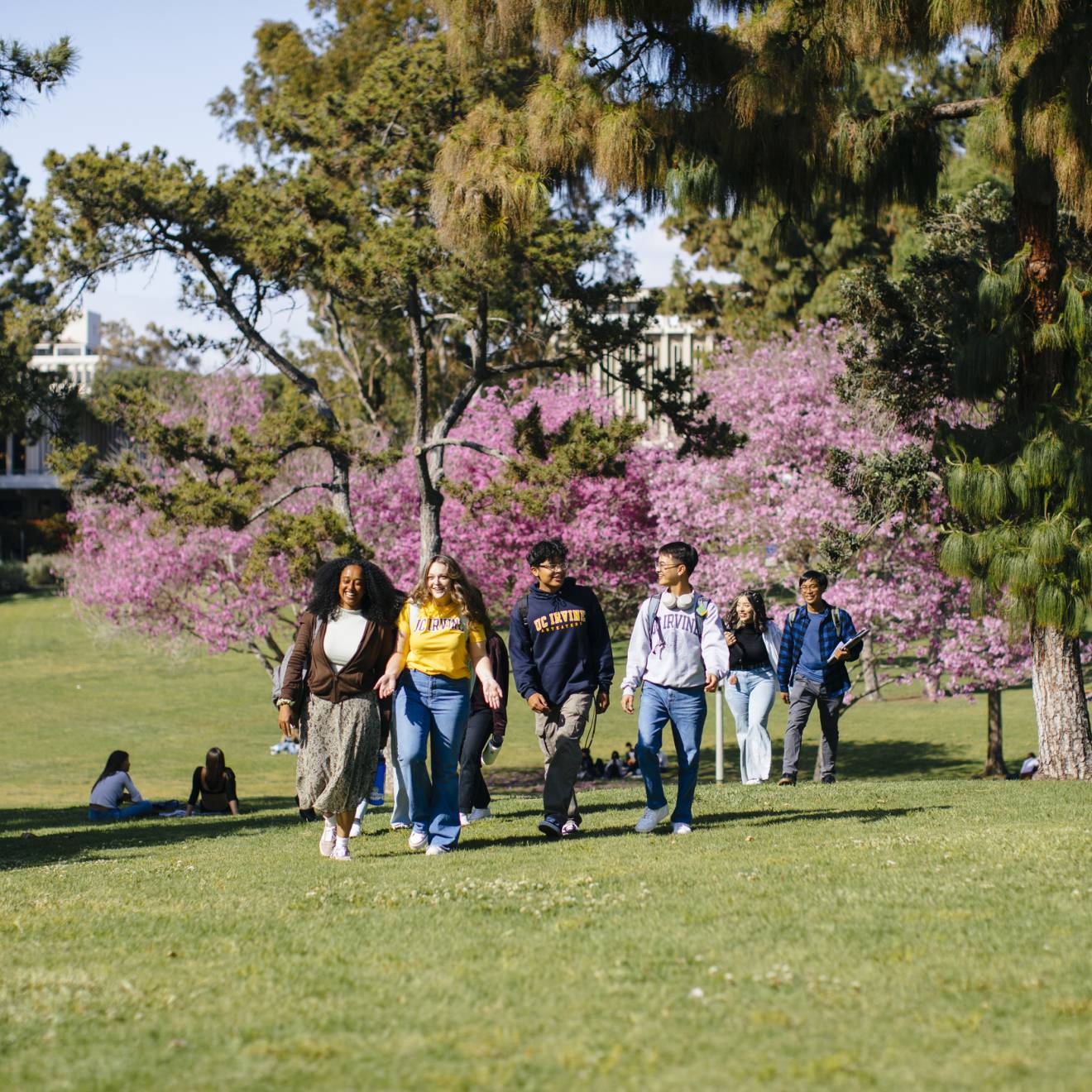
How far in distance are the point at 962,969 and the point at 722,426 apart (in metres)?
15.0

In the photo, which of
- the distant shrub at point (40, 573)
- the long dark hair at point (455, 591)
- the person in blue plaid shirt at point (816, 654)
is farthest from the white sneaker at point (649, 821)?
the distant shrub at point (40, 573)

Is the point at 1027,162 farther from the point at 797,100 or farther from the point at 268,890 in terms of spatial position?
the point at 268,890

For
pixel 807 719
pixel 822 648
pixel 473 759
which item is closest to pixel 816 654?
pixel 822 648

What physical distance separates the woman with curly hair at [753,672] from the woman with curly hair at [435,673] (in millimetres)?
5077

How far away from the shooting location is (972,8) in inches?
465

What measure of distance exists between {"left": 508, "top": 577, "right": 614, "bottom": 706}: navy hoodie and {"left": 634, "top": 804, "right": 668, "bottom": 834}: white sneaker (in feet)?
3.15

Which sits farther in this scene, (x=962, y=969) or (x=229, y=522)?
(x=229, y=522)

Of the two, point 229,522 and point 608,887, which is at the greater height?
point 229,522

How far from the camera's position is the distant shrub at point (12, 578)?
62.4 meters

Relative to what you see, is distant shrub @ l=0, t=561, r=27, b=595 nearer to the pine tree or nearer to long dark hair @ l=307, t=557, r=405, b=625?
the pine tree


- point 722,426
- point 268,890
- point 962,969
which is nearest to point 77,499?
point 722,426

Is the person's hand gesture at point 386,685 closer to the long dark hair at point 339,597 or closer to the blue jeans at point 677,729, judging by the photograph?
the long dark hair at point 339,597

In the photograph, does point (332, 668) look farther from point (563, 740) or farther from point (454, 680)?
point (563, 740)

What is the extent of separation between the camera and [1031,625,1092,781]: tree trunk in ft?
47.4
